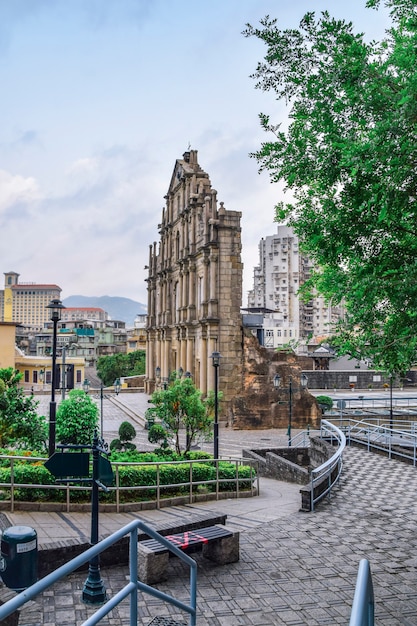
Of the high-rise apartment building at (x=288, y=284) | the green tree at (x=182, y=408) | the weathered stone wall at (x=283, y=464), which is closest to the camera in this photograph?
the weathered stone wall at (x=283, y=464)

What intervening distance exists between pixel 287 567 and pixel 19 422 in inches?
380

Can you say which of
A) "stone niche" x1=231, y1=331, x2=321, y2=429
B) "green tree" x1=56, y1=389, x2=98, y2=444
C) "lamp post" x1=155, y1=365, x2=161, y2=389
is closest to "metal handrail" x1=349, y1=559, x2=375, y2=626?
"green tree" x1=56, y1=389, x2=98, y2=444

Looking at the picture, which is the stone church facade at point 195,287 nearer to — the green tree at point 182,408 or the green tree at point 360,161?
the green tree at point 182,408

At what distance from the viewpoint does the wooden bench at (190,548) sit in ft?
27.6

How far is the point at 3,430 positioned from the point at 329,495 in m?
9.01

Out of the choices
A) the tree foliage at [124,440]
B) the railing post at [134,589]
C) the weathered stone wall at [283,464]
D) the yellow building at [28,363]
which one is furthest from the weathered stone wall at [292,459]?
the yellow building at [28,363]

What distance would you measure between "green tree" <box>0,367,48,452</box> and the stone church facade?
65.3 ft

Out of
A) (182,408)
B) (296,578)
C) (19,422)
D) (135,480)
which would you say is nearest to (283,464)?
(182,408)

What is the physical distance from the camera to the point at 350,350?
1109 centimetres

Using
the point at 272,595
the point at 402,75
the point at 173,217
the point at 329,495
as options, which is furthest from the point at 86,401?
the point at 173,217

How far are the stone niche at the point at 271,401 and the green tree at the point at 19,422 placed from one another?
18.5 metres

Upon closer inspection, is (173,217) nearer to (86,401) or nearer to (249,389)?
(249,389)

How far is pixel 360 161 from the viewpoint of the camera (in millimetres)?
9266

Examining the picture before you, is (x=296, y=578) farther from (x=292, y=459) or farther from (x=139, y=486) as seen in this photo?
(x=292, y=459)
